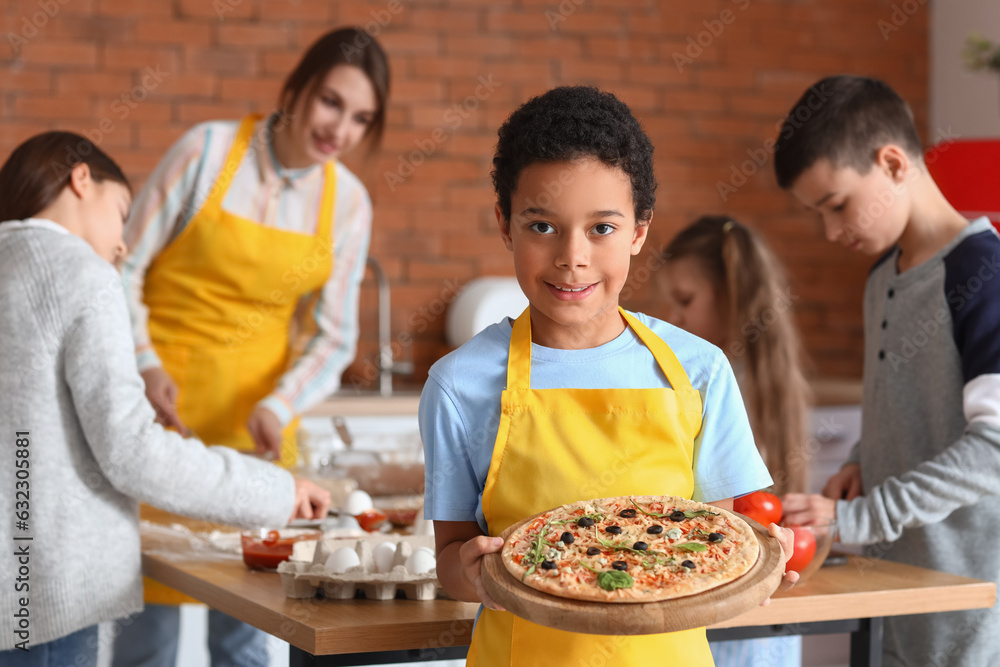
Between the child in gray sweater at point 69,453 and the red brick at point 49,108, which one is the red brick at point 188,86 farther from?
the child in gray sweater at point 69,453

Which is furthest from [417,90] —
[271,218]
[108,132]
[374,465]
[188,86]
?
[374,465]

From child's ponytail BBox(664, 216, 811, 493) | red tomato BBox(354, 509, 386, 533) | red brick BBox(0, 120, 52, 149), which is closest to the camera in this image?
red tomato BBox(354, 509, 386, 533)

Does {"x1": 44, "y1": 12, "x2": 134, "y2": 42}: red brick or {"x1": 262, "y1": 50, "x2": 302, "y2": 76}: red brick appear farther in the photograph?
{"x1": 262, "y1": 50, "x2": 302, "y2": 76}: red brick

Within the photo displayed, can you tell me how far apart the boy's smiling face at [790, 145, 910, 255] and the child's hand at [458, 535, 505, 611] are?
0.91 m

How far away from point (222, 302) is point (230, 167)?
30 centimetres

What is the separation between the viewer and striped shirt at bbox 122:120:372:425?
2.14 metres

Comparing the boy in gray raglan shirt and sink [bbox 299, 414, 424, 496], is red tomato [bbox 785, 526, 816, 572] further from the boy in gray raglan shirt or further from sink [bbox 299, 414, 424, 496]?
sink [bbox 299, 414, 424, 496]

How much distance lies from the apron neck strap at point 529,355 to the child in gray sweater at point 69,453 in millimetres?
570

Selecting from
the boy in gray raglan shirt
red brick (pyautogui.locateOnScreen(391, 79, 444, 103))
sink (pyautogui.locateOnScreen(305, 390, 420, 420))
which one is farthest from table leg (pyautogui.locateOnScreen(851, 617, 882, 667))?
red brick (pyautogui.locateOnScreen(391, 79, 444, 103))

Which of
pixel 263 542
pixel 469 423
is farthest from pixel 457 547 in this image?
pixel 263 542

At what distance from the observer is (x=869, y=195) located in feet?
5.21

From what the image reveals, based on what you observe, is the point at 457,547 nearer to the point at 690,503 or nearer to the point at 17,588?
the point at 690,503

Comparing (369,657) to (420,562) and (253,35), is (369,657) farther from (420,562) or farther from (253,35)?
(253,35)

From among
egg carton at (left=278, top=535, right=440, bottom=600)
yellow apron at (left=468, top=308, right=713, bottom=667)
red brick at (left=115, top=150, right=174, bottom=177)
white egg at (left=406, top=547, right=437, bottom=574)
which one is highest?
red brick at (left=115, top=150, right=174, bottom=177)
